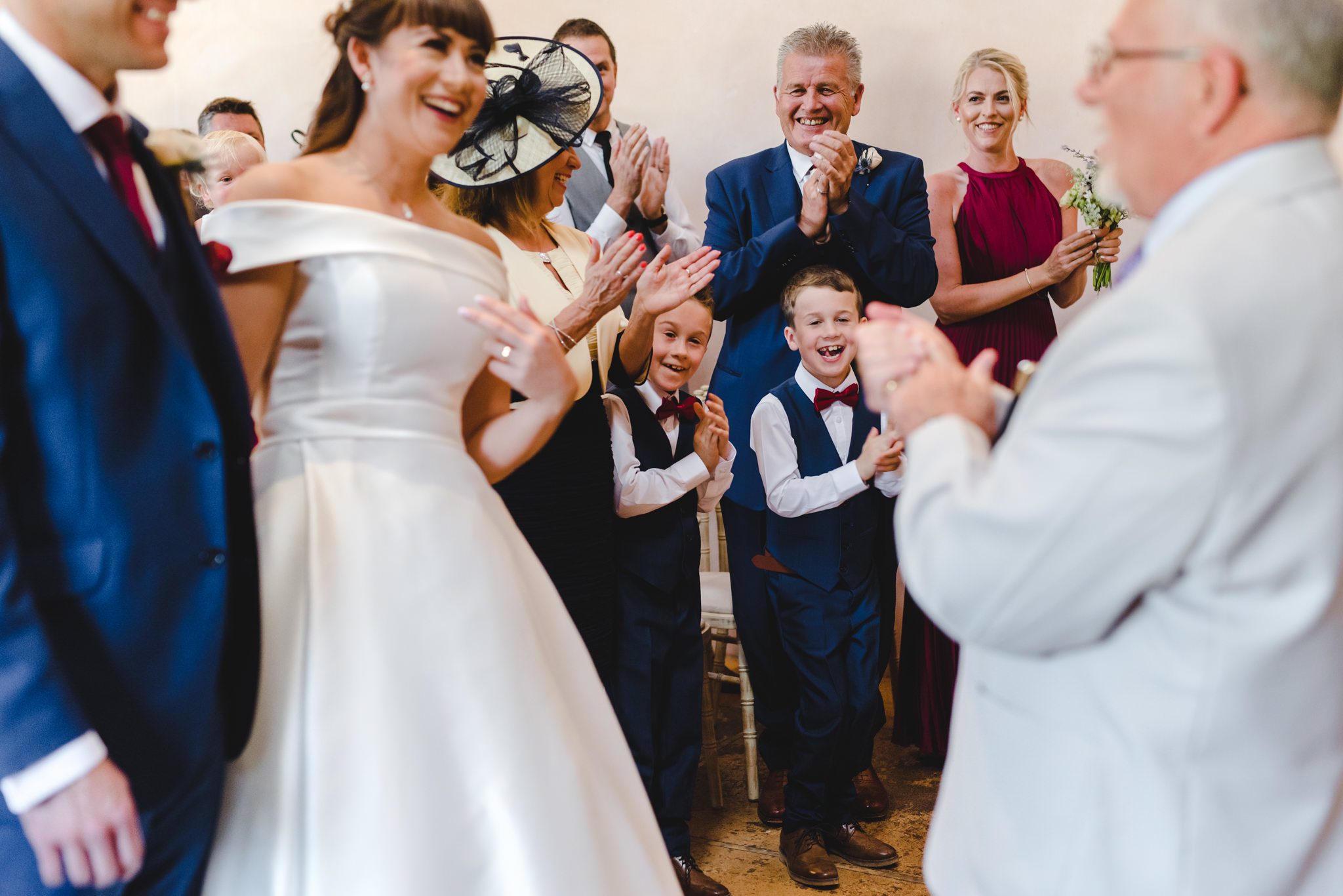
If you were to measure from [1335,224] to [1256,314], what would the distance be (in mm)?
158

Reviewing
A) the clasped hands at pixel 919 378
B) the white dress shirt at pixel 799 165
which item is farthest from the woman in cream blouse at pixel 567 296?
the clasped hands at pixel 919 378

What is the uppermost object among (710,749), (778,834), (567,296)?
(567,296)

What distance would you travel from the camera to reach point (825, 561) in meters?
3.07

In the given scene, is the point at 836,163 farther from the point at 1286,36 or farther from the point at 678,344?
the point at 1286,36

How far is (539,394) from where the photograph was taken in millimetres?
1806

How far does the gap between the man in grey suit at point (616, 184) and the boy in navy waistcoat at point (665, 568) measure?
0.30 meters

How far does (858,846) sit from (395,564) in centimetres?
188

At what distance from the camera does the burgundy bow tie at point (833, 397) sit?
10.1 feet

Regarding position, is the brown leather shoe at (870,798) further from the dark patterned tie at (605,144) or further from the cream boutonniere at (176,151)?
the cream boutonniere at (176,151)

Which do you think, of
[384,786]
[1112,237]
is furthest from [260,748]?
[1112,237]

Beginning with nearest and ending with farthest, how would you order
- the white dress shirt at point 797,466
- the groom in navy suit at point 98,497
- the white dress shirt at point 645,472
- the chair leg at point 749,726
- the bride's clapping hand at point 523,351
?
the groom in navy suit at point 98,497, the bride's clapping hand at point 523,351, the white dress shirt at point 645,472, the white dress shirt at point 797,466, the chair leg at point 749,726

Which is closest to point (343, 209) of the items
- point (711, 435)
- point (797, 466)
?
point (711, 435)

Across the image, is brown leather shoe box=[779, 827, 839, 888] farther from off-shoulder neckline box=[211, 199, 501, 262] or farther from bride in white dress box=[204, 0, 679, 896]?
off-shoulder neckline box=[211, 199, 501, 262]

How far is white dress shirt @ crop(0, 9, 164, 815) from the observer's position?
1136mm
